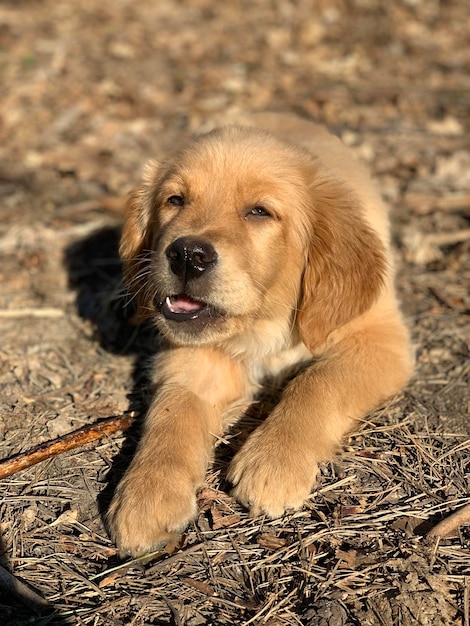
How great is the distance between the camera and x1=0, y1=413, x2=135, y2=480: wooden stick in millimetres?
3061

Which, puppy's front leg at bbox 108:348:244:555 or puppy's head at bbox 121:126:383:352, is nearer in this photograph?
puppy's front leg at bbox 108:348:244:555

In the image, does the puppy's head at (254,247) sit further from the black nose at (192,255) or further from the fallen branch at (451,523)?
the fallen branch at (451,523)

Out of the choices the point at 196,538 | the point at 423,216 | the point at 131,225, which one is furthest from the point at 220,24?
the point at 196,538

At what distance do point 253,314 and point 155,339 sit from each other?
1.04 m

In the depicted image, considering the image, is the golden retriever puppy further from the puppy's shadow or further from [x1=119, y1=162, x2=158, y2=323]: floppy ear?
the puppy's shadow

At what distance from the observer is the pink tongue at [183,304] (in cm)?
330

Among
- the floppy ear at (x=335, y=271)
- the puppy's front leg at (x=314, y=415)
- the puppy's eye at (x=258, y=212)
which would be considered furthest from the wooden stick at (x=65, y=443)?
the puppy's eye at (x=258, y=212)

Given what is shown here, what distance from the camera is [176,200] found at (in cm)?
356

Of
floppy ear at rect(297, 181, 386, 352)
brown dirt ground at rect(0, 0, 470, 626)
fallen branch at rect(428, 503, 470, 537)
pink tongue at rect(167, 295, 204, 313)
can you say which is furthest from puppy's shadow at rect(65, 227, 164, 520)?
fallen branch at rect(428, 503, 470, 537)

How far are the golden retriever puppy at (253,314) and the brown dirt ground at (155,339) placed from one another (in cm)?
15

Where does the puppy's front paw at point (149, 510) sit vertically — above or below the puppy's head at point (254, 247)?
below

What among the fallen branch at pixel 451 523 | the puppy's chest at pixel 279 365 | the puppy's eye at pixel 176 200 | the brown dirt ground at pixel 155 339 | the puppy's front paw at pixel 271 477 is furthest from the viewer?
the puppy's chest at pixel 279 365

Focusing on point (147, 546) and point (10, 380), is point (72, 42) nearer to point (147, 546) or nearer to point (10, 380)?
point (10, 380)

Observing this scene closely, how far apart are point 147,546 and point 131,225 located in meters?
1.87
